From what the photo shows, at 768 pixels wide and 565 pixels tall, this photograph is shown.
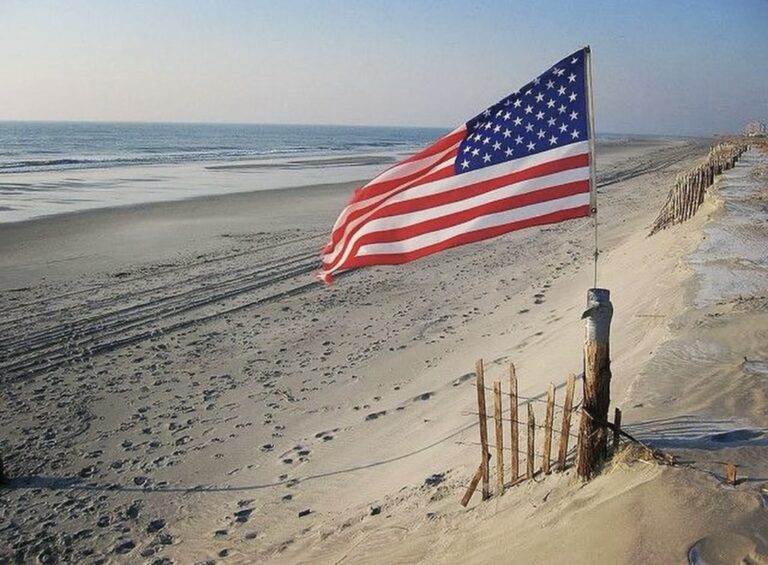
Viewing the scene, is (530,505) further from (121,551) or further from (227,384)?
(227,384)

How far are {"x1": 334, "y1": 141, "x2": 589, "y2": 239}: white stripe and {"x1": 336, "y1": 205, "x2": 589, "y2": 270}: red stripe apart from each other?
1.38ft

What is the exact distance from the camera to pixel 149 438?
8.63m

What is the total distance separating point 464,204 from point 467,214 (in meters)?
0.09

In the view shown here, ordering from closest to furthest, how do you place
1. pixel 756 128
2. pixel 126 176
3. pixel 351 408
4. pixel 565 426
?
1. pixel 565 426
2. pixel 351 408
3. pixel 126 176
4. pixel 756 128

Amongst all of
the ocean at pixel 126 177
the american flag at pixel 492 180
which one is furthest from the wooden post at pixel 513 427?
the ocean at pixel 126 177

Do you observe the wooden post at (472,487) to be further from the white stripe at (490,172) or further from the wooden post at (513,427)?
the white stripe at (490,172)

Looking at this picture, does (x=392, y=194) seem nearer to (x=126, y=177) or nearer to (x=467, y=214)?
(x=467, y=214)

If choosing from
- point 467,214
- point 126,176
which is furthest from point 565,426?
point 126,176

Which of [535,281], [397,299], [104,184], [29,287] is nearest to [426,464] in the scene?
[397,299]

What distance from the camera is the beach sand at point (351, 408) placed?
4691mm

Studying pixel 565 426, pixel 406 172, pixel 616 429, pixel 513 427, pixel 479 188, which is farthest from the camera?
pixel 406 172

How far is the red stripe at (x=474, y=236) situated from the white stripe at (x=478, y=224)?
26 millimetres

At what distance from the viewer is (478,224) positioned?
212 inches

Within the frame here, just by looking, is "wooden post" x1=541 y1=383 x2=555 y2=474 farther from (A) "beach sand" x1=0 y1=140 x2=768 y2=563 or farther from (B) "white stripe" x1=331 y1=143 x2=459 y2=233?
(B) "white stripe" x1=331 y1=143 x2=459 y2=233
